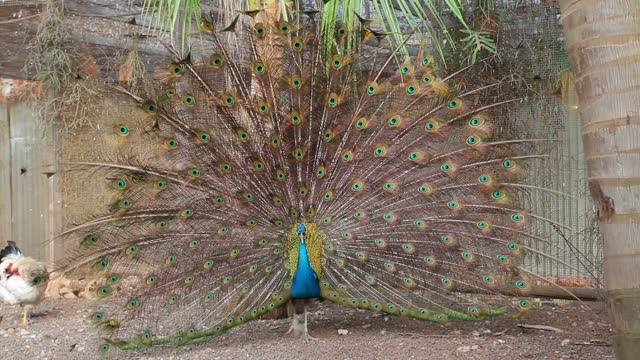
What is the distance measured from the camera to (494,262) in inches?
234

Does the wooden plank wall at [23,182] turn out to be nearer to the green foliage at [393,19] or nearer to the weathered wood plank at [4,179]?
the weathered wood plank at [4,179]

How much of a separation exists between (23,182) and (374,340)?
5.91 m

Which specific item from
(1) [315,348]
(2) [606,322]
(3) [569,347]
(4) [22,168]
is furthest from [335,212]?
(4) [22,168]

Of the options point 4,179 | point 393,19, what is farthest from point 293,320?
point 4,179

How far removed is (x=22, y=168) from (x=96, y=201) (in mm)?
1330

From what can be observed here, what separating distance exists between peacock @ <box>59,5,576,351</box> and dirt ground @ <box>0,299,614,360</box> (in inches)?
9.9

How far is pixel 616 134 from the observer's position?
2.22m

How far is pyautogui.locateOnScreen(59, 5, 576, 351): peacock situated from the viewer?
5.91 m

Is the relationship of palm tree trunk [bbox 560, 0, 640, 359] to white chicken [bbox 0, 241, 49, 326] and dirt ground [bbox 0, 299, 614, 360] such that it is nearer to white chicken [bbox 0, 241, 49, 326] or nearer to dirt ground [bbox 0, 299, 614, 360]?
dirt ground [bbox 0, 299, 614, 360]

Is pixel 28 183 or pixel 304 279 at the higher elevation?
pixel 28 183

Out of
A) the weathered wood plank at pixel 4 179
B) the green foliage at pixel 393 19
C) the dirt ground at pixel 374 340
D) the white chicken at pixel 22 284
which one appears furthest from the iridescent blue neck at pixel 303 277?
the weathered wood plank at pixel 4 179

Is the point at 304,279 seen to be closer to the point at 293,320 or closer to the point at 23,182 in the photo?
the point at 293,320

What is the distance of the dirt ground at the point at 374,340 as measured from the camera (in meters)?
5.68

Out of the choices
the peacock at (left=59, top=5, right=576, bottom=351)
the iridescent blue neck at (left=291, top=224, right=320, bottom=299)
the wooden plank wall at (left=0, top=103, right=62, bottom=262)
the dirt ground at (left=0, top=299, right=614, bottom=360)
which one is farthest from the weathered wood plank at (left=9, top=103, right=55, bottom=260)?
the iridescent blue neck at (left=291, top=224, right=320, bottom=299)
